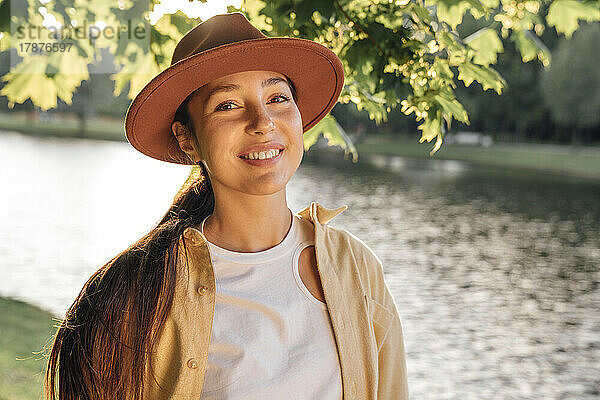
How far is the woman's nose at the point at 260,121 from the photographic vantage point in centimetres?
196

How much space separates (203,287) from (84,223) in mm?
16303

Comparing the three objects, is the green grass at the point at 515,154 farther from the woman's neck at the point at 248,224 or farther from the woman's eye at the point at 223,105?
the woman's eye at the point at 223,105

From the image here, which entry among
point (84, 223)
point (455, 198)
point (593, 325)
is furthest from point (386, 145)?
point (593, 325)

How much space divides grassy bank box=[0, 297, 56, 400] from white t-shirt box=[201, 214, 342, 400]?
3.42 m

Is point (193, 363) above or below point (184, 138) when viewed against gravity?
below

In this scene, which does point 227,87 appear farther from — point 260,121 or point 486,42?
point 486,42

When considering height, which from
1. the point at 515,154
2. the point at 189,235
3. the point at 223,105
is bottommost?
the point at 515,154

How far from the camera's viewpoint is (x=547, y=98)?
3912cm

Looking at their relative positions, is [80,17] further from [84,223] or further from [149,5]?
[84,223]

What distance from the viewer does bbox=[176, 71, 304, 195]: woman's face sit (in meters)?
1.98

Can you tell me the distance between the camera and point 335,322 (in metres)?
1.99

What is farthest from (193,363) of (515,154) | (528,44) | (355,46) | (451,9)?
(515,154)

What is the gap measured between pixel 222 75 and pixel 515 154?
123ft

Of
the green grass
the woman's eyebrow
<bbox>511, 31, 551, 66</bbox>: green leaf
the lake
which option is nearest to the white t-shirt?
the woman's eyebrow
